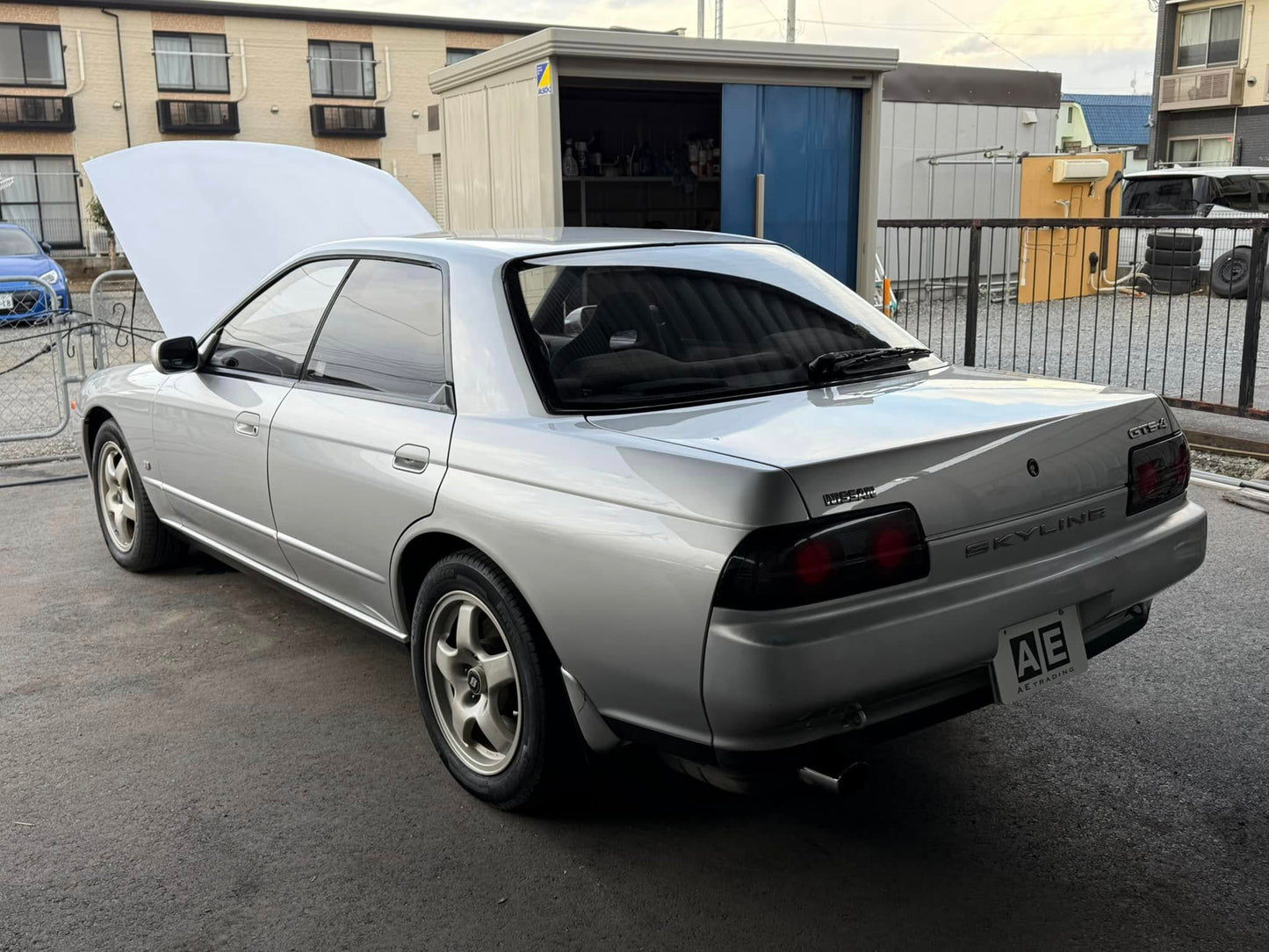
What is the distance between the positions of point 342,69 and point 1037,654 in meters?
37.9

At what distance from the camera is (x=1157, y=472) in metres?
3.09

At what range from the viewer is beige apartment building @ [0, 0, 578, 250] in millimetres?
33281

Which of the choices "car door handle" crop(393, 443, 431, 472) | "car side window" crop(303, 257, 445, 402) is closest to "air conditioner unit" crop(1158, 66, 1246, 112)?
"car side window" crop(303, 257, 445, 402)

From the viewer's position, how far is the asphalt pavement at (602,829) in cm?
264

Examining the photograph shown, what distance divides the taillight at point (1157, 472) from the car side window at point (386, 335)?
1863 mm

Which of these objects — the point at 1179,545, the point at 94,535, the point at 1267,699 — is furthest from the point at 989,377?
the point at 94,535

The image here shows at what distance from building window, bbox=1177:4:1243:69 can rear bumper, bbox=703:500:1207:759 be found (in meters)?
37.3

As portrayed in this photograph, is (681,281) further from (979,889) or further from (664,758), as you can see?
(979,889)

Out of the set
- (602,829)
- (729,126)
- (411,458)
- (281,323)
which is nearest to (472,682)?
(602,829)

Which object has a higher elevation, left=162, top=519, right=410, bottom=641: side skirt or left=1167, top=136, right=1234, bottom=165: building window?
left=1167, top=136, right=1234, bottom=165: building window

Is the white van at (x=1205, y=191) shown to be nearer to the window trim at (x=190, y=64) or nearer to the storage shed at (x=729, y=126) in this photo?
the storage shed at (x=729, y=126)

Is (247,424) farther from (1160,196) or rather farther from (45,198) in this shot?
(45,198)

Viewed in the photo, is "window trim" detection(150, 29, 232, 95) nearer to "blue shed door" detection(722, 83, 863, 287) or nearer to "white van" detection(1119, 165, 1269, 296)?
"white van" detection(1119, 165, 1269, 296)

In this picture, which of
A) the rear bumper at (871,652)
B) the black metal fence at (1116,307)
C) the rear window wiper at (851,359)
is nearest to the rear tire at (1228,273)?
the black metal fence at (1116,307)
